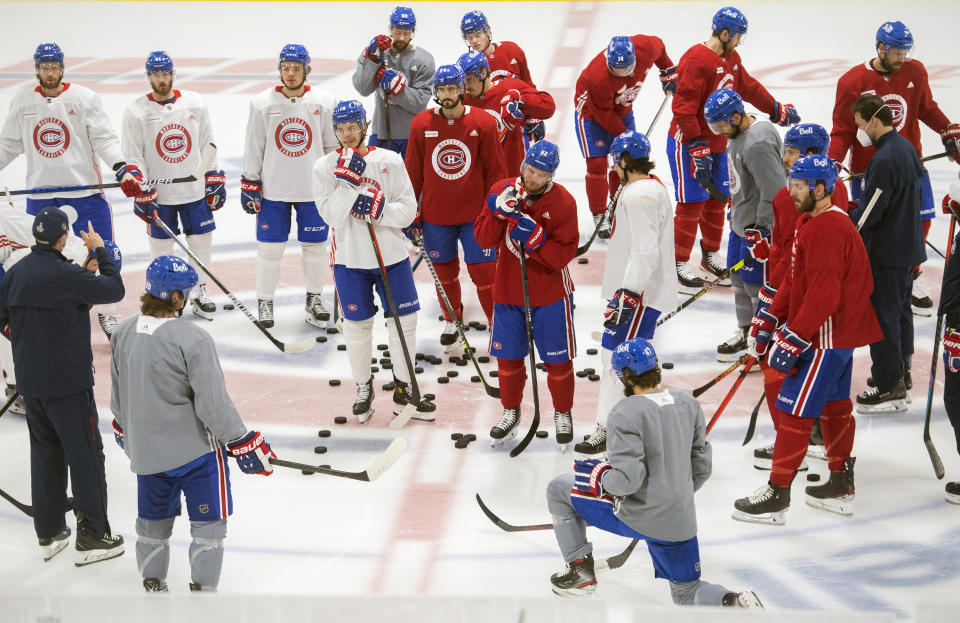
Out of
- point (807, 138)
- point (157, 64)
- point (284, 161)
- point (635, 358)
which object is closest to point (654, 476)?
point (635, 358)

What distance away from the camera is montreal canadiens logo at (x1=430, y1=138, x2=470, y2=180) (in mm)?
5328

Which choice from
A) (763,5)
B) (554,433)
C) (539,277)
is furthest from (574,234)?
(763,5)

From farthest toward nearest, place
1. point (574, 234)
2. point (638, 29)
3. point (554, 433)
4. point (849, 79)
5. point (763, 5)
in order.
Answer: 1. point (763, 5)
2. point (638, 29)
3. point (849, 79)
4. point (554, 433)
5. point (574, 234)

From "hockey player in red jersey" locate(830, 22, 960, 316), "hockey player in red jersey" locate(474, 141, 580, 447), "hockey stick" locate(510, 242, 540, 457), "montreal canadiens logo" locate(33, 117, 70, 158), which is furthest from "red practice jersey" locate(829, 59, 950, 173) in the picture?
"montreal canadiens logo" locate(33, 117, 70, 158)

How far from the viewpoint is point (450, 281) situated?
18.7 feet

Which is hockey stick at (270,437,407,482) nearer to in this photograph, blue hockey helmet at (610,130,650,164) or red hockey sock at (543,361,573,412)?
red hockey sock at (543,361,573,412)

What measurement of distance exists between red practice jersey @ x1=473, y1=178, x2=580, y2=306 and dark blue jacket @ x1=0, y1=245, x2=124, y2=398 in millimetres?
1529

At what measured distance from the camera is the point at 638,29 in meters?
12.1

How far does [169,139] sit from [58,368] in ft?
7.71

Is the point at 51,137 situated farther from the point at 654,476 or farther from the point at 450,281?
the point at 654,476

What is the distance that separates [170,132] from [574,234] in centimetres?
253

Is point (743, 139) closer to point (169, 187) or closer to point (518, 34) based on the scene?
point (169, 187)

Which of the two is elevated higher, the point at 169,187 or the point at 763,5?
the point at 763,5

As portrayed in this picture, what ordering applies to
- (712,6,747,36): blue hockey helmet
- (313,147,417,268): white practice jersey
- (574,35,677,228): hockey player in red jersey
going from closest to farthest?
(313,147,417,268): white practice jersey
(712,6,747,36): blue hockey helmet
(574,35,677,228): hockey player in red jersey
